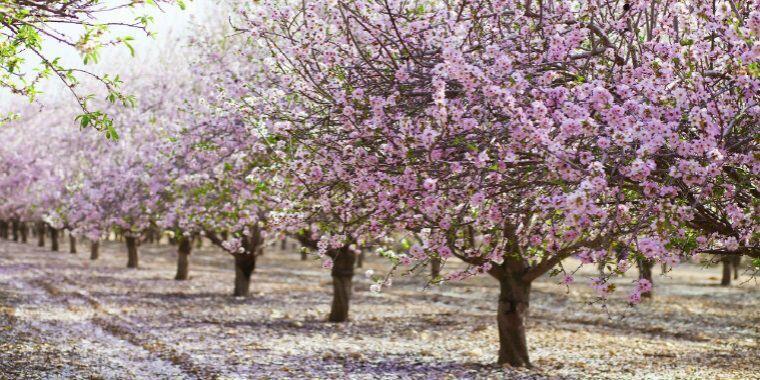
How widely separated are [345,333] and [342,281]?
214 cm

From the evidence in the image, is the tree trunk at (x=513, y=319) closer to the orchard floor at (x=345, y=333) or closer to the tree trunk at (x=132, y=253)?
the orchard floor at (x=345, y=333)

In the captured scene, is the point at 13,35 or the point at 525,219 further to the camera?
the point at 525,219

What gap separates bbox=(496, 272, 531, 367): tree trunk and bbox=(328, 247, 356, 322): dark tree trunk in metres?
7.47

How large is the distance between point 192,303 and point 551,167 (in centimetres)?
2286

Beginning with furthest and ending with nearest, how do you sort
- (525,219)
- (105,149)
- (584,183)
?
1. (105,149)
2. (525,219)
3. (584,183)

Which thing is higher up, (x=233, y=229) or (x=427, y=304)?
(x=233, y=229)

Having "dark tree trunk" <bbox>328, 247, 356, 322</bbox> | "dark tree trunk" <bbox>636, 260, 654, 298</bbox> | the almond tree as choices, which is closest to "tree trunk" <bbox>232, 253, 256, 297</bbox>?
"dark tree trunk" <bbox>328, 247, 356, 322</bbox>

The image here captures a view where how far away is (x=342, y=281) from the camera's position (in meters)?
22.9

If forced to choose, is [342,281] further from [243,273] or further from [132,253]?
[132,253]

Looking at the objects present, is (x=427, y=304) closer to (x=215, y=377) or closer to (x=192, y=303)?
(x=192, y=303)

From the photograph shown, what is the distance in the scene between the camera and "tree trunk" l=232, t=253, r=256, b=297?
2973 cm

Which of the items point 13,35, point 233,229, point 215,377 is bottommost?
point 215,377

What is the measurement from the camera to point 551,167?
695 centimetres

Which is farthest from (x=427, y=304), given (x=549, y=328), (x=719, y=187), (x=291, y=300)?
(x=719, y=187)
